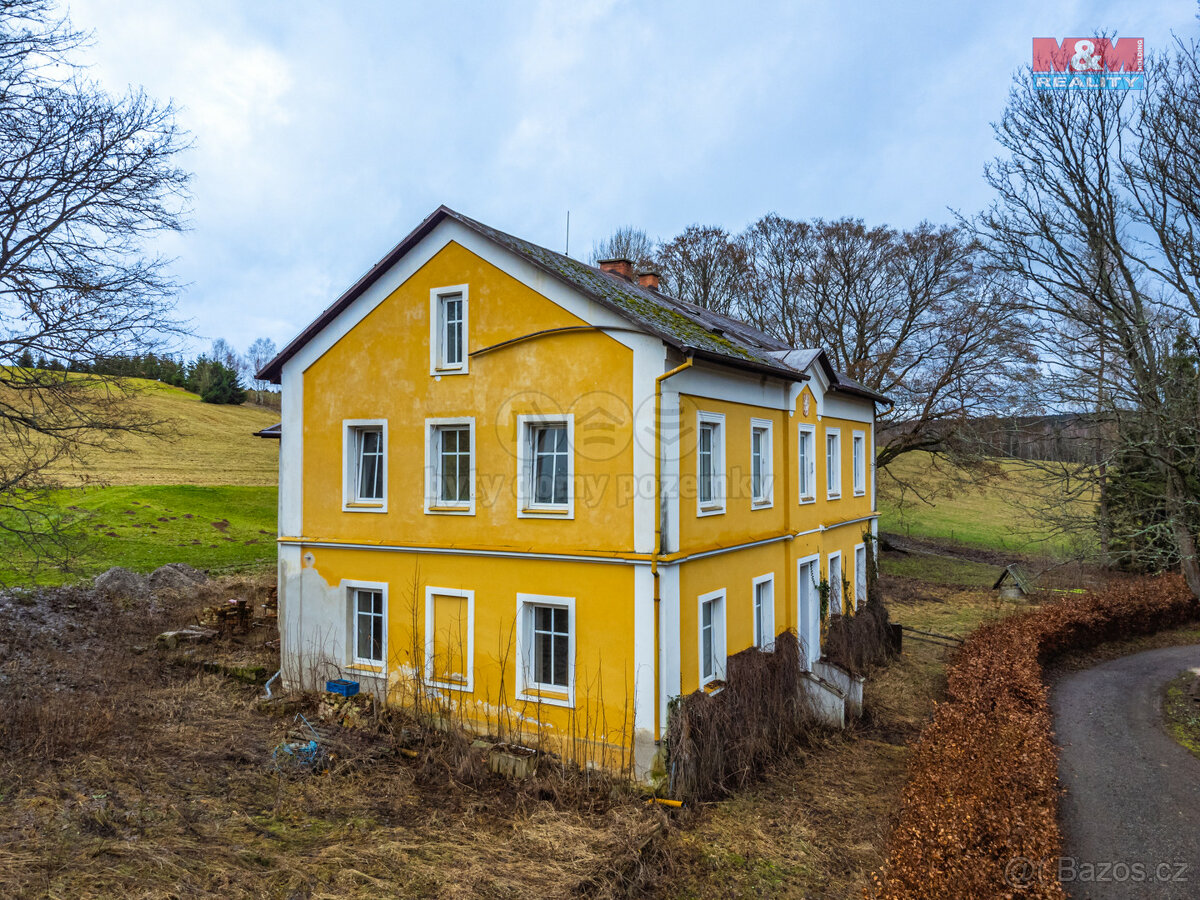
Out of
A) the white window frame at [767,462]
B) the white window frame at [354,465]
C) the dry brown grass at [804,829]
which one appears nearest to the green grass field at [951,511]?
the white window frame at [767,462]

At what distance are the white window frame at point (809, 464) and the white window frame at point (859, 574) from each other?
4.60m

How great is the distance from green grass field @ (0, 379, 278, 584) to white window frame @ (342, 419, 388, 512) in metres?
4.52

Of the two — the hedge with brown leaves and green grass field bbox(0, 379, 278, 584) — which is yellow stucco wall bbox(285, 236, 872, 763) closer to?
the hedge with brown leaves

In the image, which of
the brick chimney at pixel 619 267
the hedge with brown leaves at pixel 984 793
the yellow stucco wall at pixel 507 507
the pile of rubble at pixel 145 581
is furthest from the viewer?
the pile of rubble at pixel 145 581

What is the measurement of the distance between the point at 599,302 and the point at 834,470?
1050 cm

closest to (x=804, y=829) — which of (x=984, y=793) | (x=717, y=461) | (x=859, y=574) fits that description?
(x=984, y=793)

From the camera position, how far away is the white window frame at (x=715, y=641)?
13.0m

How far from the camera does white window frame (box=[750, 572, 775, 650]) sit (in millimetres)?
15164

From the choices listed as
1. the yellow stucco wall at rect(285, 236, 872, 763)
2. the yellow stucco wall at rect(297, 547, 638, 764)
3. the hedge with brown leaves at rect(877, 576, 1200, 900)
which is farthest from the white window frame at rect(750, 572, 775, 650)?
the yellow stucco wall at rect(297, 547, 638, 764)

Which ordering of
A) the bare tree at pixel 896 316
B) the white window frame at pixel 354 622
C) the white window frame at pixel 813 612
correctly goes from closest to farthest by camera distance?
the white window frame at pixel 354 622 → the white window frame at pixel 813 612 → the bare tree at pixel 896 316

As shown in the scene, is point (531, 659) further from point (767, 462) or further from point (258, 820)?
point (767, 462)

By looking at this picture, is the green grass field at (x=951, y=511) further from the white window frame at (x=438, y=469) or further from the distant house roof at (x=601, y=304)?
the white window frame at (x=438, y=469)

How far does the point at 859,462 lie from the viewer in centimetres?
2303

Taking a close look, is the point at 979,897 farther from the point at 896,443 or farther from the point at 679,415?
the point at 896,443
